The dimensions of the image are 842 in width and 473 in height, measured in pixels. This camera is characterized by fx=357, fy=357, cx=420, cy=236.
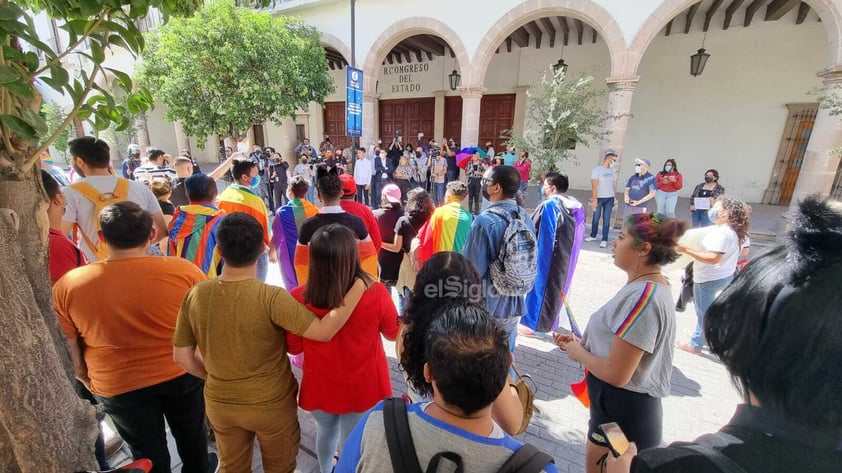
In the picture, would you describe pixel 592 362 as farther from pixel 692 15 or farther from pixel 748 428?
pixel 692 15

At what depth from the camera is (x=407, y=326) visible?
156 centimetres

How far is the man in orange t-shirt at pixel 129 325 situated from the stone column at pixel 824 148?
Result: 9.62 meters

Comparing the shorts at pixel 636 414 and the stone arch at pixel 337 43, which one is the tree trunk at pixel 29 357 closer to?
the shorts at pixel 636 414

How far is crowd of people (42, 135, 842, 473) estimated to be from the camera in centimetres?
76

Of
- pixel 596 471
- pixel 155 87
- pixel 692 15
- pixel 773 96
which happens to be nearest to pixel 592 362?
pixel 596 471

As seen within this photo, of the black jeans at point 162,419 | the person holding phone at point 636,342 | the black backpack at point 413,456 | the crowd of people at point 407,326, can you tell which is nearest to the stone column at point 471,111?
the crowd of people at point 407,326

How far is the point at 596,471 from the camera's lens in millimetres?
1884

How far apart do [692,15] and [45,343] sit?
14231mm

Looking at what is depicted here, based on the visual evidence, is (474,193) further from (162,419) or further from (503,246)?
(162,419)

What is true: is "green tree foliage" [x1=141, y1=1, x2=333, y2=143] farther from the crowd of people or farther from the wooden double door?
the wooden double door

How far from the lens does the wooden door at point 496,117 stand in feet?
46.2

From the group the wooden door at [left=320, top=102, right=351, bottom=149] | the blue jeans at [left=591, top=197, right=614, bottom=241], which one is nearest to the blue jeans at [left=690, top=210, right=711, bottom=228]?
the blue jeans at [left=591, top=197, right=614, bottom=241]

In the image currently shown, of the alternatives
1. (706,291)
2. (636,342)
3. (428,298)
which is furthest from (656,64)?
(428,298)

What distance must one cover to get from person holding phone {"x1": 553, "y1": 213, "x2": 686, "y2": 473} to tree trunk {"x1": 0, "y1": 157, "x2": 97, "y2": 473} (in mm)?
2128
